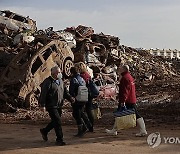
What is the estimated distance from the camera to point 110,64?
25.0 m

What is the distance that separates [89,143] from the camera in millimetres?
10219

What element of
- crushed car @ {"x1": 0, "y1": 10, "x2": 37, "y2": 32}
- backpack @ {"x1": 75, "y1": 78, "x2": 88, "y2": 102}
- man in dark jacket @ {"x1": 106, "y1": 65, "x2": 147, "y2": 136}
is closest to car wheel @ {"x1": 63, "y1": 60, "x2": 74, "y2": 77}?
crushed car @ {"x1": 0, "y1": 10, "x2": 37, "y2": 32}

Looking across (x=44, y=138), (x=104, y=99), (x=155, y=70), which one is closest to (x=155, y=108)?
(x=104, y=99)

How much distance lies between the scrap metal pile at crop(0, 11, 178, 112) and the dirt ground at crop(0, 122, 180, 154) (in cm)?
415

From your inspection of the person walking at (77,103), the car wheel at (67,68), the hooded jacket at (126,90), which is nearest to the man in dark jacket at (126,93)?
the hooded jacket at (126,90)

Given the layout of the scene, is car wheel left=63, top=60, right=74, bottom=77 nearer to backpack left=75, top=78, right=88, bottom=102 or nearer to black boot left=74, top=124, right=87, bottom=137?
black boot left=74, top=124, right=87, bottom=137

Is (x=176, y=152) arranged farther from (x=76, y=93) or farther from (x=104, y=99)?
(x=104, y=99)

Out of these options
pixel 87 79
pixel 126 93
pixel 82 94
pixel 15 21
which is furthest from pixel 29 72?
pixel 15 21

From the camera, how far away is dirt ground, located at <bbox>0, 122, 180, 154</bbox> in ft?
30.8

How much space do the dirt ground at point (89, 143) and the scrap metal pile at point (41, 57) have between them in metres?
4.15

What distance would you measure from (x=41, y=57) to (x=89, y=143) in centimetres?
804

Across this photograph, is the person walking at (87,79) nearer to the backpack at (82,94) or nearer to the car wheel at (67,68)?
the backpack at (82,94)

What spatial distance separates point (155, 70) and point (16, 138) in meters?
24.1

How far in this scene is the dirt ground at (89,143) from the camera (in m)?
9.40
